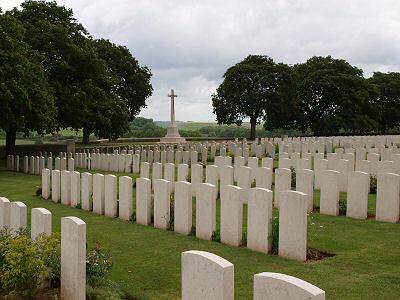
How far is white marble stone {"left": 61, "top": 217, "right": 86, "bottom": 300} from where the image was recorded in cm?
545

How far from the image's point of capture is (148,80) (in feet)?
161

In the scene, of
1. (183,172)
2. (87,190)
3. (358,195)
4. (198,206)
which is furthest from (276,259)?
(183,172)

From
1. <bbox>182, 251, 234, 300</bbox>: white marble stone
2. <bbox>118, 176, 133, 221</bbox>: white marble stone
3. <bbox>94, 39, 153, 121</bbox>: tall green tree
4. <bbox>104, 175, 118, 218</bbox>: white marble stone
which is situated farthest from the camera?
<bbox>94, 39, 153, 121</bbox>: tall green tree

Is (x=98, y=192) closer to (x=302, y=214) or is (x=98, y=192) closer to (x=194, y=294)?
(x=302, y=214)

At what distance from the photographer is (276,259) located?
23.5 ft

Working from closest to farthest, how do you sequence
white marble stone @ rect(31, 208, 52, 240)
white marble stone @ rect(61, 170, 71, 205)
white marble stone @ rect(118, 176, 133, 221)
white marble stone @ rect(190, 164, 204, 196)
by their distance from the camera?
white marble stone @ rect(31, 208, 52, 240) → white marble stone @ rect(118, 176, 133, 221) → white marble stone @ rect(61, 170, 71, 205) → white marble stone @ rect(190, 164, 204, 196)

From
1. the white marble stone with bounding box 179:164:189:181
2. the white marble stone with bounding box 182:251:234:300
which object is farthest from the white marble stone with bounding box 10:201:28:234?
the white marble stone with bounding box 179:164:189:181

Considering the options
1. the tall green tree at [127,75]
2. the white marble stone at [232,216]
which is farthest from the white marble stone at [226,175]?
the tall green tree at [127,75]

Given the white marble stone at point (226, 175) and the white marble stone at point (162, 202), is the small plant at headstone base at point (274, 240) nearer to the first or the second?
the white marble stone at point (162, 202)

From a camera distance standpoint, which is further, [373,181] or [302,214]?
[373,181]

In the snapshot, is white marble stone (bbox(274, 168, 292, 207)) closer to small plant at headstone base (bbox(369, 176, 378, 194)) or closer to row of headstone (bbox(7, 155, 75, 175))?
small plant at headstone base (bbox(369, 176, 378, 194))

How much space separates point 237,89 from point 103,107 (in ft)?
70.8

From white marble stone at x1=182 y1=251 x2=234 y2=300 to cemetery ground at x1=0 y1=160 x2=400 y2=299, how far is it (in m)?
1.73

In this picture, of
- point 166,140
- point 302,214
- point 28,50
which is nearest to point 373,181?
point 302,214
